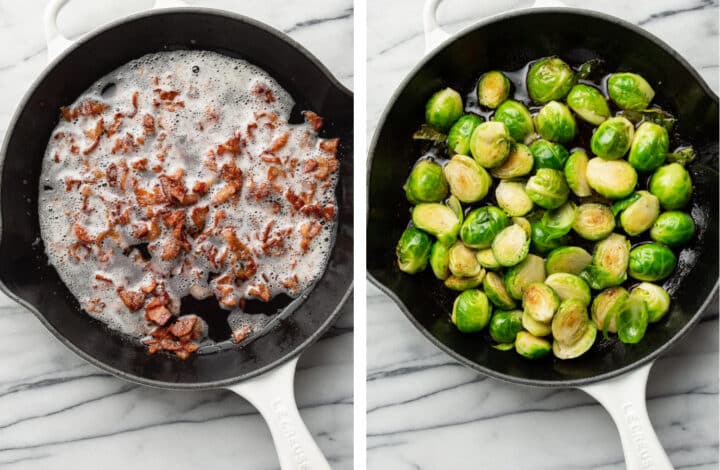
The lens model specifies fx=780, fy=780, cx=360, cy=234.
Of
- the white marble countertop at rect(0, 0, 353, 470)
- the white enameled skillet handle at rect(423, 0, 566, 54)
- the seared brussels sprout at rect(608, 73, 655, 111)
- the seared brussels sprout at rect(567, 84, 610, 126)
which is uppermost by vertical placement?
the white enameled skillet handle at rect(423, 0, 566, 54)

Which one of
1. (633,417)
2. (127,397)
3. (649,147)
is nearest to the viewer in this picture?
(633,417)

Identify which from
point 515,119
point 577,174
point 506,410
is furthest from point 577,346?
point 515,119

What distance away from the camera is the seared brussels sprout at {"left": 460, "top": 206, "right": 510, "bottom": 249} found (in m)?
1.24

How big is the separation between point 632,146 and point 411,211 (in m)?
0.37

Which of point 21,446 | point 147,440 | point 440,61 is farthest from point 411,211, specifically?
point 21,446

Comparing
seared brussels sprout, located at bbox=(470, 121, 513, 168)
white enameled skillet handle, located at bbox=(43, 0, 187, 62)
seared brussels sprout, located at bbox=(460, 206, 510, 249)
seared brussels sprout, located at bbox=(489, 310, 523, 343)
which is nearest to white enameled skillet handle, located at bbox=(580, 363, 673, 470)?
seared brussels sprout, located at bbox=(489, 310, 523, 343)

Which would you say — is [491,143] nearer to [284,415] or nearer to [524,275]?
[524,275]

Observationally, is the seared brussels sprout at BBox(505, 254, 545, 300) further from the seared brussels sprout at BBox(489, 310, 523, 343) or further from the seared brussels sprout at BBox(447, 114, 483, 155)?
the seared brussels sprout at BBox(447, 114, 483, 155)

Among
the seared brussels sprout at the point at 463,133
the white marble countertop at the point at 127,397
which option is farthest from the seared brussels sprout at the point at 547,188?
the white marble countertop at the point at 127,397

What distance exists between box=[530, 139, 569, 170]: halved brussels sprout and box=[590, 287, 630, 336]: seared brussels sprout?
0.22 m

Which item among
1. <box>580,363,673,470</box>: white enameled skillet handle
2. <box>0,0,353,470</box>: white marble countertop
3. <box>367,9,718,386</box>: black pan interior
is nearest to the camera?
<box>580,363,673,470</box>: white enameled skillet handle

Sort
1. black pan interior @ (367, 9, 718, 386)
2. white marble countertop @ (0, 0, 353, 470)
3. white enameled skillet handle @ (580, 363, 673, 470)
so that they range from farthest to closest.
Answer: white marble countertop @ (0, 0, 353, 470) → black pan interior @ (367, 9, 718, 386) → white enameled skillet handle @ (580, 363, 673, 470)

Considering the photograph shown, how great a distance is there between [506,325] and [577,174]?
269 mm

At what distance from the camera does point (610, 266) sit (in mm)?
1254
